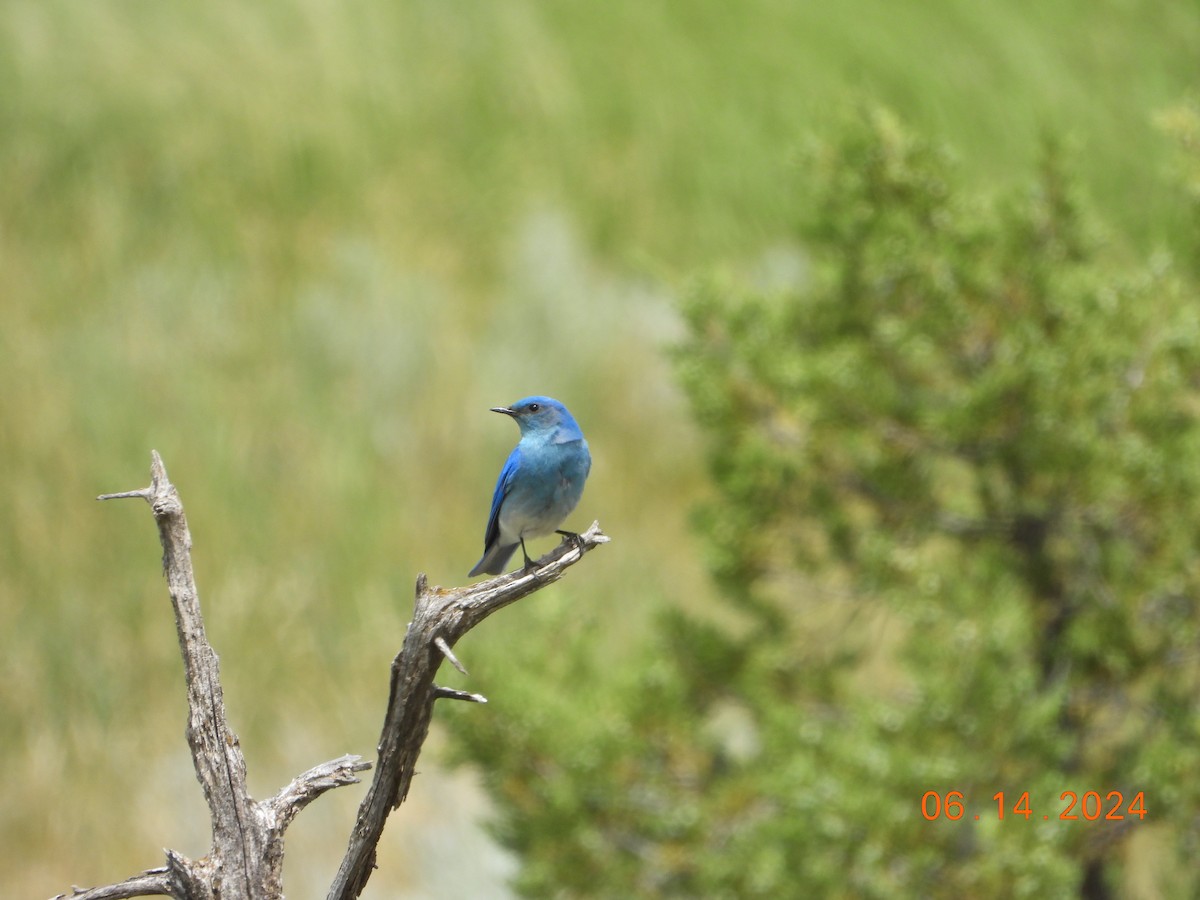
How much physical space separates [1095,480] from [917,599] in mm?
838

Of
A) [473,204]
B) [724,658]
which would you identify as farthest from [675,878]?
[473,204]

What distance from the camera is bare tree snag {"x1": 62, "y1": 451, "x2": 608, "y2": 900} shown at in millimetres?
2428

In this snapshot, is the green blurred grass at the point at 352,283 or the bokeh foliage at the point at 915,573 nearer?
the bokeh foliage at the point at 915,573

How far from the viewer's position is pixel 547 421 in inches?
146

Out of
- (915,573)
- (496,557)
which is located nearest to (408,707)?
(496,557)

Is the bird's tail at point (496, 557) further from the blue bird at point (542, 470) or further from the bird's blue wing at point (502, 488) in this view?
the blue bird at point (542, 470)

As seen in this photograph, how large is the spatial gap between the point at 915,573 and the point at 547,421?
2.46 meters
